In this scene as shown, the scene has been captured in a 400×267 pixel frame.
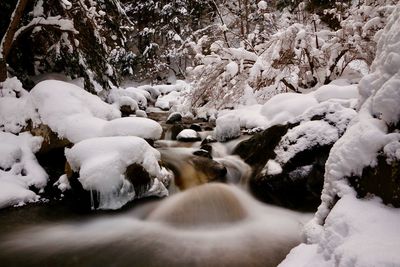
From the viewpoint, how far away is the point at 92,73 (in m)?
9.71

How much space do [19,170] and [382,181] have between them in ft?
A: 20.1

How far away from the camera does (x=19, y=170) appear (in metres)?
6.05

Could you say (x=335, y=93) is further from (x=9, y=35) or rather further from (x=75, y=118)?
(x=9, y=35)

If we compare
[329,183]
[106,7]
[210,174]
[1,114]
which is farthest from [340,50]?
[1,114]

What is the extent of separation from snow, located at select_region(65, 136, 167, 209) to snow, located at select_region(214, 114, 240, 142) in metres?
2.50

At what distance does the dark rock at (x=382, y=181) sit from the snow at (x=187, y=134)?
673cm

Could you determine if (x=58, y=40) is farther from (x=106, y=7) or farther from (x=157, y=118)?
(x=157, y=118)

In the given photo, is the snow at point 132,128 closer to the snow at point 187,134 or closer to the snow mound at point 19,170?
the snow mound at point 19,170

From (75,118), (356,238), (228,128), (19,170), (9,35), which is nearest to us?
(356,238)

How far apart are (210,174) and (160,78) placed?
1974 cm

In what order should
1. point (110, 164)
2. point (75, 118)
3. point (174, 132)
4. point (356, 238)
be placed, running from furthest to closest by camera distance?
point (174, 132), point (75, 118), point (110, 164), point (356, 238)

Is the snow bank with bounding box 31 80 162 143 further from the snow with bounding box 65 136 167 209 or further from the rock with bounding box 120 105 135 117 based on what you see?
the rock with bounding box 120 105 135 117

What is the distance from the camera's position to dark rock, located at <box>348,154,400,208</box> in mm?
1785

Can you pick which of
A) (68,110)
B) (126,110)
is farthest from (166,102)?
(68,110)
